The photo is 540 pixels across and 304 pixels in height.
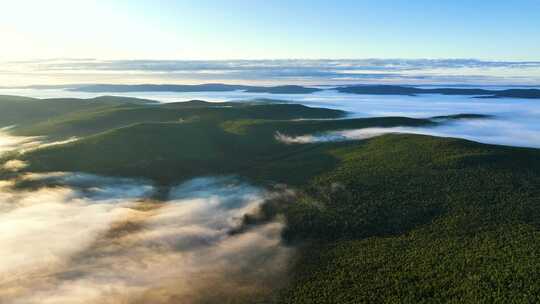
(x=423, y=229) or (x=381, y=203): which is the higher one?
(x=381, y=203)

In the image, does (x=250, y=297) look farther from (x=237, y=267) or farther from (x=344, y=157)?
(x=344, y=157)

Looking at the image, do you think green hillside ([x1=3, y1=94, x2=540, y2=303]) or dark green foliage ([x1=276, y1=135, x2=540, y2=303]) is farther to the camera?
green hillside ([x1=3, y1=94, x2=540, y2=303])

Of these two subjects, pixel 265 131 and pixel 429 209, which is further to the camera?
pixel 265 131

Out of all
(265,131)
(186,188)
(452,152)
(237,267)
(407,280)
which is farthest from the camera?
(265,131)

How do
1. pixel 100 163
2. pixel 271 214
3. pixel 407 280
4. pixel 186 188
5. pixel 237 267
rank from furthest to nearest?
pixel 100 163 < pixel 186 188 < pixel 271 214 < pixel 237 267 < pixel 407 280

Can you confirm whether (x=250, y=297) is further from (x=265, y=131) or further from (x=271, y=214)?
(x=265, y=131)

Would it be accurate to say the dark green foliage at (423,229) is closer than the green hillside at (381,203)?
Yes

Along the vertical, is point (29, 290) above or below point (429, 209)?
below

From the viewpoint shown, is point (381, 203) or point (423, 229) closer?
point (423, 229)

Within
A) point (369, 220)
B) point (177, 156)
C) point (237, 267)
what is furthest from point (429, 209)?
point (177, 156)

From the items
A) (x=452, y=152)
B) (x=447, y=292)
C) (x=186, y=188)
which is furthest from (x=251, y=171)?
(x=447, y=292)
